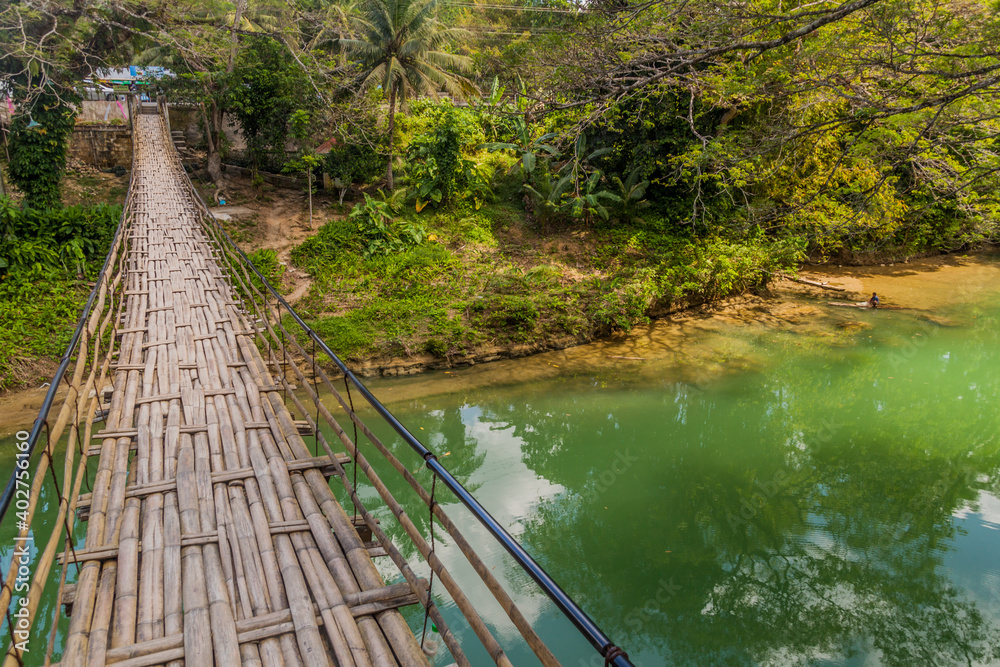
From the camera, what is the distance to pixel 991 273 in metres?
12.4

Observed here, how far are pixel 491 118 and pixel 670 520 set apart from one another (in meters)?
9.94

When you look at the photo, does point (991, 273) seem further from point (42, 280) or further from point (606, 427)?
point (42, 280)

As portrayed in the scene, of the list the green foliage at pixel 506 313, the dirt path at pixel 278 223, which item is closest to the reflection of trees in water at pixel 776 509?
the green foliage at pixel 506 313

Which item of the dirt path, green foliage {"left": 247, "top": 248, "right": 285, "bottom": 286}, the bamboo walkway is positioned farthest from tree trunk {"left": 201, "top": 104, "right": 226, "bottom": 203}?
the bamboo walkway

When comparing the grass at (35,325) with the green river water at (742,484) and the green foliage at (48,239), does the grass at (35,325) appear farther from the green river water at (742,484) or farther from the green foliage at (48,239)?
the green river water at (742,484)

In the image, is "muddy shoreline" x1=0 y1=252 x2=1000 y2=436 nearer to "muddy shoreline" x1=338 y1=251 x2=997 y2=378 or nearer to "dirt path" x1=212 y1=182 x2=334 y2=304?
"muddy shoreline" x1=338 y1=251 x2=997 y2=378

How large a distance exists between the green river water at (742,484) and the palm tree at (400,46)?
18.3ft

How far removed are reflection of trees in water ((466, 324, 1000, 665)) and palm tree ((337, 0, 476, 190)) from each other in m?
6.28

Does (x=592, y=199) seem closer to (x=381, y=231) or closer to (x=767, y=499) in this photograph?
(x=381, y=231)

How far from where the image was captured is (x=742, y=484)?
224 inches

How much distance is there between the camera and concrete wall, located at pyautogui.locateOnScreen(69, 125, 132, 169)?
40.1 ft

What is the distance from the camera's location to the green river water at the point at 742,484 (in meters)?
4.01

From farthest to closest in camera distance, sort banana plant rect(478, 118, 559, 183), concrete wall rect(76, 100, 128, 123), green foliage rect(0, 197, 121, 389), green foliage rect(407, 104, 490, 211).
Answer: concrete wall rect(76, 100, 128, 123) < banana plant rect(478, 118, 559, 183) < green foliage rect(407, 104, 490, 211) < green foliage rect(0, 197, 121, 389)

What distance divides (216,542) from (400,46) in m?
9.69
